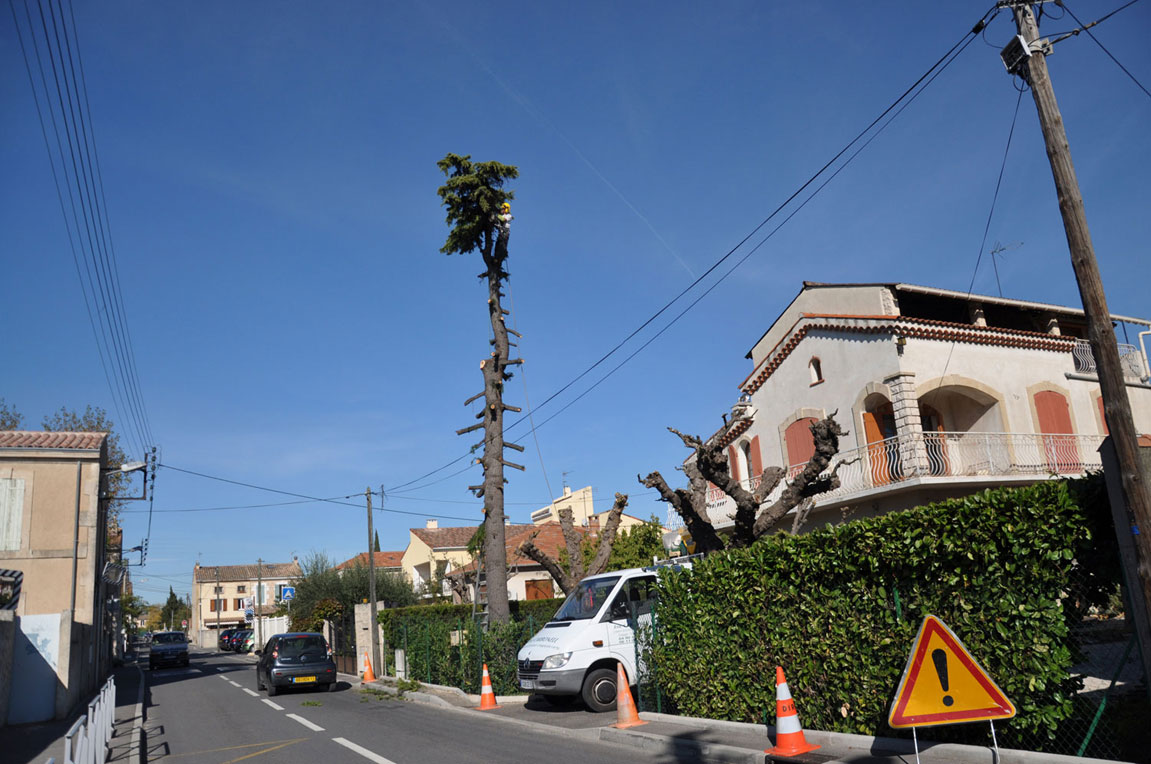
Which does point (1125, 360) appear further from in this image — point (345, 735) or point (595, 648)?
point (345, 735)

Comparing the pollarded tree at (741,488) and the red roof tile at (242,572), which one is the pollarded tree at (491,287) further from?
the red roof tile at (242,572)

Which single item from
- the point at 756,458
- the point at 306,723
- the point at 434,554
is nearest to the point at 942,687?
the point at 306,723

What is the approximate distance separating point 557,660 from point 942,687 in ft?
23.0

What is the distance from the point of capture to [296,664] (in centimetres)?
1988

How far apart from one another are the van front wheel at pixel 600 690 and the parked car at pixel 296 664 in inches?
401

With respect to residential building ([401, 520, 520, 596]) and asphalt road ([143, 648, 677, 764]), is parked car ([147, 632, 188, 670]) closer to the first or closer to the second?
residential building ([401, 520, 520, 596])

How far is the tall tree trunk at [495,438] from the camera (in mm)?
18734

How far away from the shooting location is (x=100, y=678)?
1136 inches

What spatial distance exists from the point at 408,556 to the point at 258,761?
50893 millimetres

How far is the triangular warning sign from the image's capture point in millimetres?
6227

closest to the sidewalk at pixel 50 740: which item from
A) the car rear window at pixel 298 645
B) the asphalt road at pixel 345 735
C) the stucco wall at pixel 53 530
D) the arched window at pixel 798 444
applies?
the asphalt road at pixel 345 735

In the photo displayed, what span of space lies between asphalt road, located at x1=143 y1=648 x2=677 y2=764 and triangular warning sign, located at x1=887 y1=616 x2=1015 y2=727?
308 cm

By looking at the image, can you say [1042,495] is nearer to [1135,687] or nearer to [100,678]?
[1135,687]

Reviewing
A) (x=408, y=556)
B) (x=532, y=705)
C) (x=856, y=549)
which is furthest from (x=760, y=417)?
(x=408, y=556)
